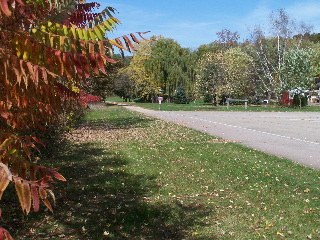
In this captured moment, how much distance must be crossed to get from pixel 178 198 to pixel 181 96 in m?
47.8

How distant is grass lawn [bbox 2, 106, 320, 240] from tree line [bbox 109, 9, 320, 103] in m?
28.7

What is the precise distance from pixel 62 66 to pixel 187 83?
53.2m

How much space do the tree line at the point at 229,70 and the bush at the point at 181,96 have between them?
72 centimetres

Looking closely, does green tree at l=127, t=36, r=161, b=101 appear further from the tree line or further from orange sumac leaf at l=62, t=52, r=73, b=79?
orange sumac leaf at l=62, t=52, r=73, b=79

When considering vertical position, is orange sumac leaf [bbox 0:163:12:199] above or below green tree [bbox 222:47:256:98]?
below

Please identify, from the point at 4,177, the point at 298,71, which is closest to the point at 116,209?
the point at 4,177

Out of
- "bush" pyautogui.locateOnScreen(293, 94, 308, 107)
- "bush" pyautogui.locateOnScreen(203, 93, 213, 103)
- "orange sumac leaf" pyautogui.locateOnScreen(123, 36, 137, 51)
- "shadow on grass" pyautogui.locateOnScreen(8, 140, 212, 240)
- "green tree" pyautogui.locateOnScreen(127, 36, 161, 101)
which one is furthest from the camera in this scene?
"green tree" pyautogui.locateOnScreen(127, 36, 161, 101)

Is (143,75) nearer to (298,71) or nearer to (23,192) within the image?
(298,71)

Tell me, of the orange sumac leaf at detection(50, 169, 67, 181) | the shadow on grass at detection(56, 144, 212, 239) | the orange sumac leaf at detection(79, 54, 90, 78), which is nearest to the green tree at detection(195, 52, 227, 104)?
the shadow on grass at detection(56, 144, 212, 239)

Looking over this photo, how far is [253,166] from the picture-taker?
8.99 m

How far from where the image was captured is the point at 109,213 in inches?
220

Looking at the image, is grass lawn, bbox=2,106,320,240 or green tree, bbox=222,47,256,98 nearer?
grass lawn, bbox=2,106,320,240

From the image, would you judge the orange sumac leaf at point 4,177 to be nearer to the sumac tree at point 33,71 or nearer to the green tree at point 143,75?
the sumac tree at point 33,71

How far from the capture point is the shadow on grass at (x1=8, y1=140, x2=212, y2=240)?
15.9 ft
